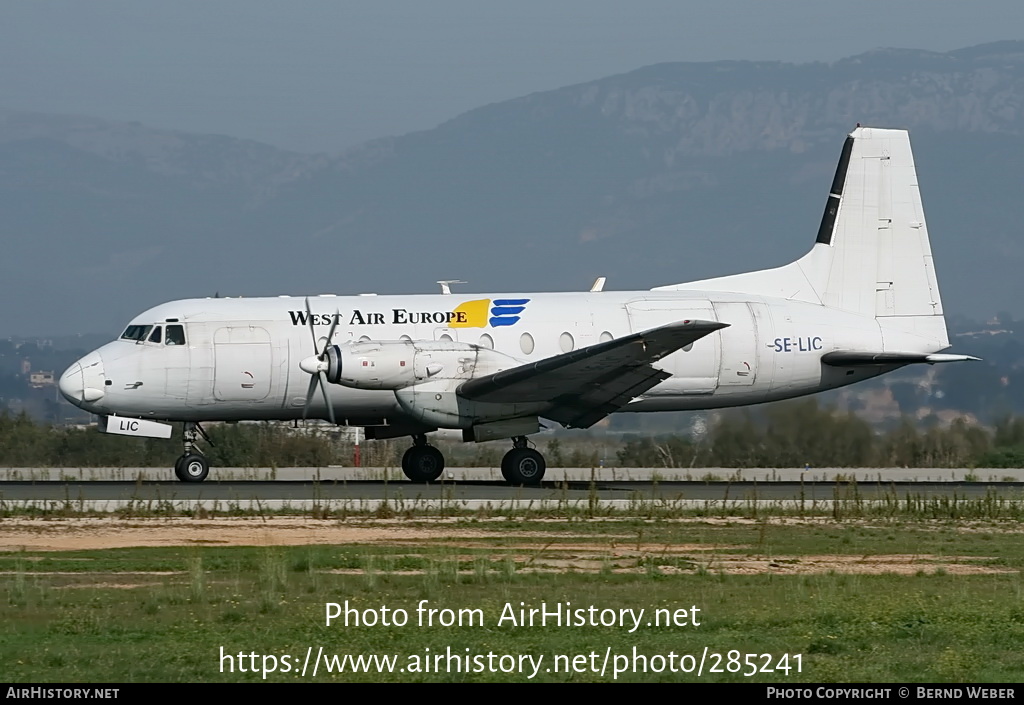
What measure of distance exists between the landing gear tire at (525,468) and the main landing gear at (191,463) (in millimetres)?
5303

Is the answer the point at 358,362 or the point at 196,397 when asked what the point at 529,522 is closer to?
the point at 358,362

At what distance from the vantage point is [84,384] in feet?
80.4

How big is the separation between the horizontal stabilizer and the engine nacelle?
21.0 feet

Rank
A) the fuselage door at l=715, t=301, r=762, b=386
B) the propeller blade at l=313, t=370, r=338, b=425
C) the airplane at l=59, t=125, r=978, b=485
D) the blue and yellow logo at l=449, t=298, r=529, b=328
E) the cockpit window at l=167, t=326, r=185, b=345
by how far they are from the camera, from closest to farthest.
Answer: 1. the airplane at l=59, t=125, r=978, b=485
2. the propeller blade at l=313, t=370, r=338, b=425
3. the cockpit window at l=167, t=326, r=185, b=345
4. the blue and yellow logo at l=449, t=298, r=529, b=328
5. the fuselage door at l=715, t=301, r=762, b=386

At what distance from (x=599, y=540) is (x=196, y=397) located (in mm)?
9499

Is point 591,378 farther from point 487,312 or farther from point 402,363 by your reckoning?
point 402,363

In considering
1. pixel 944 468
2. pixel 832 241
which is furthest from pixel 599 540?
pixel 944 468

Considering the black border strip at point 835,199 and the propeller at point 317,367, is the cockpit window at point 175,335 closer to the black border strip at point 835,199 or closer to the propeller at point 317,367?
the propeller at point 317,367

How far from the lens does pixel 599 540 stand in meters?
18.2

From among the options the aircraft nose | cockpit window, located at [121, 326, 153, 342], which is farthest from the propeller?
the aircraft nose

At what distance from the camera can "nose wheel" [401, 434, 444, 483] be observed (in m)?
26.5

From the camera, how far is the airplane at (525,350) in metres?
24.3

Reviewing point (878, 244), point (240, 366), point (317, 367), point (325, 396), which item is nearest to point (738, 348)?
point (878, 244)

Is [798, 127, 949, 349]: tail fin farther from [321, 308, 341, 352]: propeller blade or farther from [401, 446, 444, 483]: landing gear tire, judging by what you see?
[321, 308, 341, 352]: propeller blade
